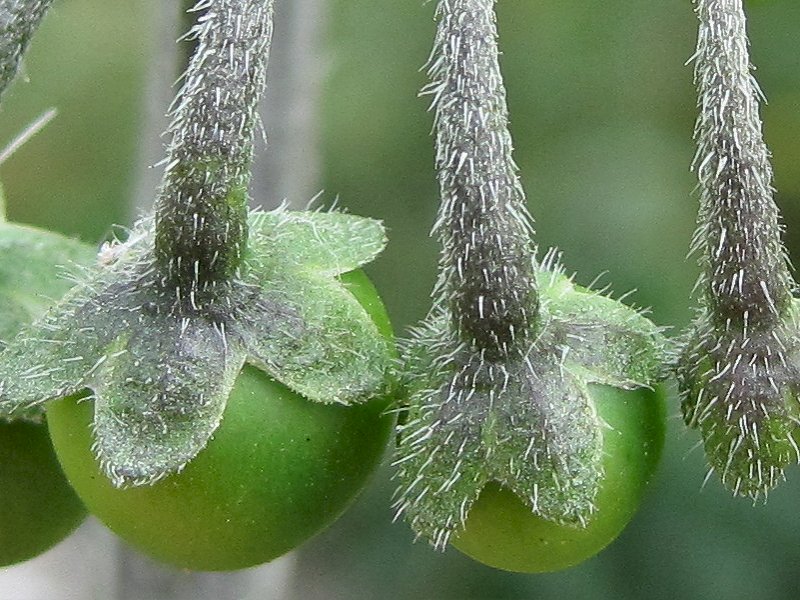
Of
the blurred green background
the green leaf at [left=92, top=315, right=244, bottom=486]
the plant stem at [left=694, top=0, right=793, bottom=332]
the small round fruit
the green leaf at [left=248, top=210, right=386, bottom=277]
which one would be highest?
Result: the plant stem at [left=694, top=0, right=793, bottom=332]

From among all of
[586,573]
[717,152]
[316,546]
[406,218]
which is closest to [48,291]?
[717,152]

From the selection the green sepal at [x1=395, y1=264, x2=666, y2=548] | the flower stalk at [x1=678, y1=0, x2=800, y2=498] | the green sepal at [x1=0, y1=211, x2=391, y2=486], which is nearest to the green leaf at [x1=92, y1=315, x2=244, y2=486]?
the green sepal at [x1=0, y1=211, x2=391, y2=486]

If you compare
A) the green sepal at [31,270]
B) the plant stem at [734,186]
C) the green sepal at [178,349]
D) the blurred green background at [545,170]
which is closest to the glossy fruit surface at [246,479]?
the green sepal at [178,349]

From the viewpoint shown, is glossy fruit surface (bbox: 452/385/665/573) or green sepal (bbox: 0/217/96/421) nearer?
glossy fruit surface (bbox: 452/385/665/573)

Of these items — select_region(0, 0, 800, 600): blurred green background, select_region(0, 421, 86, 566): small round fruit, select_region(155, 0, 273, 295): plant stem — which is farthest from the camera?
select_region(0, 0, 800, 600): blurred green background

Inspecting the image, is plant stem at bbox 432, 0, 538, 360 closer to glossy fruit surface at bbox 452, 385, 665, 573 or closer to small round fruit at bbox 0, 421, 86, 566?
glossy fruit surface at bbox 452, 385, 665, 573

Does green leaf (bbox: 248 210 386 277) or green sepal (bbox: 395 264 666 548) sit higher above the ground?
green leaf (bbox: 248 210 386 277)

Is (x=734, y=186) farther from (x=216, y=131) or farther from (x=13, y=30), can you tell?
(x=13, y=30)

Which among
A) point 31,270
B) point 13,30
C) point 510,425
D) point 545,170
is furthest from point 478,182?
point 545,170
